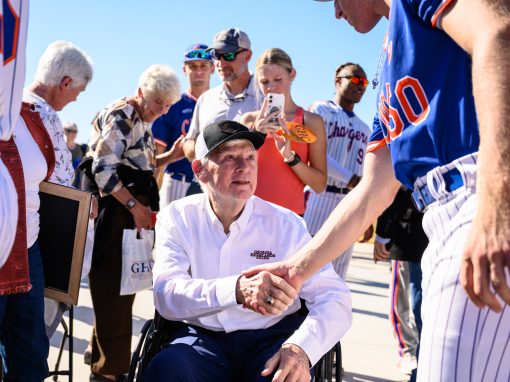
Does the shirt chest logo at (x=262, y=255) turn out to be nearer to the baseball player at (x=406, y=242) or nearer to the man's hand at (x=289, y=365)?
the man's hand at (x=289, y=365)

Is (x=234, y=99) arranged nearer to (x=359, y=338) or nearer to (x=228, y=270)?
(x=228, y=270)

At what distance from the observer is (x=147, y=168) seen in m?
4.00

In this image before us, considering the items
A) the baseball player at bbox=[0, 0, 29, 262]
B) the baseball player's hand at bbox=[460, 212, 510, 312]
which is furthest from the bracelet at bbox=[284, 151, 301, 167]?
the baseball player's hand at bbox=[460, 212, 510, 312]

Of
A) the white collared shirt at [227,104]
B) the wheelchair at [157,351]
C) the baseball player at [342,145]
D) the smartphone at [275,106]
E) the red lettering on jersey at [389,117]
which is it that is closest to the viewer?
the red lettering on jersey at [389,117]

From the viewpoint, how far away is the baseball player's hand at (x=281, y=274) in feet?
6.84

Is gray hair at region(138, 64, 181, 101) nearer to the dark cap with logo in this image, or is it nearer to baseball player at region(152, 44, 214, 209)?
baseball player at region(152, 44, 214, 209)

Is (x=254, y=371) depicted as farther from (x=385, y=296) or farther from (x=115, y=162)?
(x=385, y=296)

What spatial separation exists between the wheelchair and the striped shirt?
1.34m

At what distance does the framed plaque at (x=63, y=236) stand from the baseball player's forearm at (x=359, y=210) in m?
1.35

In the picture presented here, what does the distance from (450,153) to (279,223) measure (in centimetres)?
137

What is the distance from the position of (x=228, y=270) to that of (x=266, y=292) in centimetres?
51

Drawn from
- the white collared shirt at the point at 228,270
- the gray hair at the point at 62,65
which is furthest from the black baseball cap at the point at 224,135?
the gray hair at the point at 62,65

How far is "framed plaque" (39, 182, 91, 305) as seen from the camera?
2.95 meters

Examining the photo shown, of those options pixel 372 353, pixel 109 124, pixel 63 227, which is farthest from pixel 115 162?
pixel 372 353
